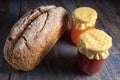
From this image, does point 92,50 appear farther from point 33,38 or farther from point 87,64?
point 33,38

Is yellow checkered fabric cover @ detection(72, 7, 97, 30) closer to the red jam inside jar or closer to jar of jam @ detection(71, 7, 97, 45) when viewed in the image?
jar of jam @ detection(71, 7, 97, 45)

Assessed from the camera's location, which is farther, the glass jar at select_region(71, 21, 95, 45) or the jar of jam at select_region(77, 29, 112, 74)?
the glass jar at select_region(71, 21, 95, 45)

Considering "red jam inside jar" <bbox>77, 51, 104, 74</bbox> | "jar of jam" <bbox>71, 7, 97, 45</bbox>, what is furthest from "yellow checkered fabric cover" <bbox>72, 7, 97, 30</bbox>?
"red jam inside jar" <bbox>77, 51, 104, 74</bbox>

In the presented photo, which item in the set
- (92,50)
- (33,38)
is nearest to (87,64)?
(92,50)

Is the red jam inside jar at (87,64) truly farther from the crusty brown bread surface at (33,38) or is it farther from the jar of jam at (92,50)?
the crusty brown bread surface at (33,38)

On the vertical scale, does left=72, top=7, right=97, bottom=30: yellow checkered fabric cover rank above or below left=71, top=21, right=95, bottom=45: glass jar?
above

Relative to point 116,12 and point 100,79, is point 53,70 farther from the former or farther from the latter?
point 116,12

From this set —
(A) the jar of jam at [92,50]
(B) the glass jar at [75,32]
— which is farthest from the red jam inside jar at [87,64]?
(B) the glass jar at [75,32]
